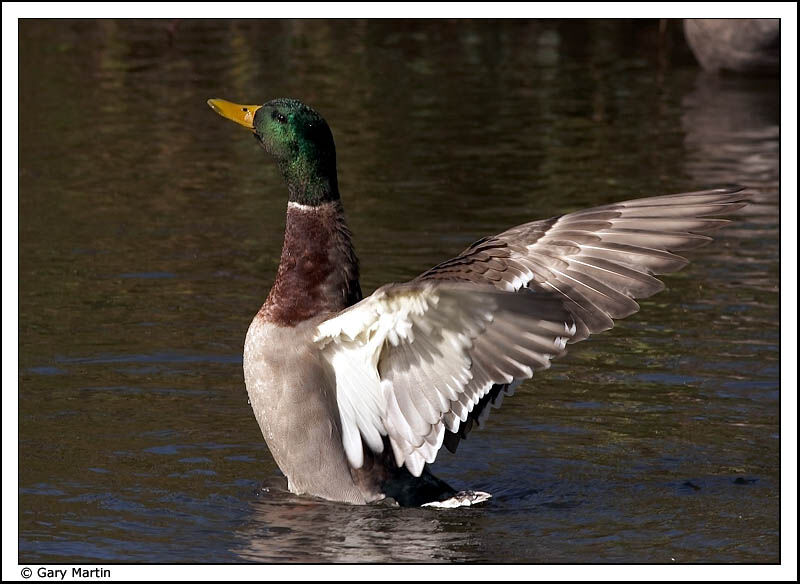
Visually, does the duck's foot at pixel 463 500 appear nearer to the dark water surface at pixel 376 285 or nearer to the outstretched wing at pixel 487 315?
the dark water surface at pixel 376 285

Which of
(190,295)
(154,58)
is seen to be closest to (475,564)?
(190,295)

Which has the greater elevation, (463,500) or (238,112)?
(238,112)

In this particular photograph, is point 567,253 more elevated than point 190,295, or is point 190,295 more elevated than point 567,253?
point 567,253

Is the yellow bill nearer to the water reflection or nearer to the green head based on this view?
the green head

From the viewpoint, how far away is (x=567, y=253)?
640 cm

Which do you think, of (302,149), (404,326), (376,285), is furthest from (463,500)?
(376,285)

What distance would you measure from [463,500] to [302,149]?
1819mm

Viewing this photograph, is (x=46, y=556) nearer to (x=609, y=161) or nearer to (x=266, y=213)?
(x=266, y=213)

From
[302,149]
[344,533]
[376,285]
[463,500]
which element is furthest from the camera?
[376,285]

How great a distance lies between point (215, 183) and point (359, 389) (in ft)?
23.9

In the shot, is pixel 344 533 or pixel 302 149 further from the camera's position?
pixel 302 149

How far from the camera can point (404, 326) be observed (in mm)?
5660

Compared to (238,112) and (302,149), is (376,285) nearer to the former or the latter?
(238,112)

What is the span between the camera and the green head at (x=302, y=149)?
22.0 feet
